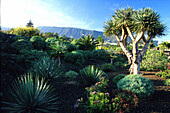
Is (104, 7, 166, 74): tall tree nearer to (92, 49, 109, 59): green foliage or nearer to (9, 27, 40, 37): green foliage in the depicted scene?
(92, 49, 109, 59): green foliage

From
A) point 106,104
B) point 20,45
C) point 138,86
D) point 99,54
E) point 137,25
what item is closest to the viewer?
point 106,104

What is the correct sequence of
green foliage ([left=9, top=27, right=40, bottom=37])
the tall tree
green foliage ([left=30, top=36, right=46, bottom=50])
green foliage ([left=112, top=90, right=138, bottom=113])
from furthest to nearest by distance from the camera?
green foliage ([left=9, top=27, right=40, bottom=37]) → green foliage ([left=30, top=36, right=46, bottom=50]) → the tall tree → green foliage ([left=112, top=90, right=138, bottom=113])

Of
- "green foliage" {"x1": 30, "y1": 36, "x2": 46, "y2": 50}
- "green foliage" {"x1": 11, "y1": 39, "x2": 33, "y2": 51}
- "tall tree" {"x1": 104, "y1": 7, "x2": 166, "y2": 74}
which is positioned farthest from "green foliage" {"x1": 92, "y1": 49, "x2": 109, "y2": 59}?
"green foliage" {"x1": 11, "y1": 39, "x2": 33, "y2": 51}

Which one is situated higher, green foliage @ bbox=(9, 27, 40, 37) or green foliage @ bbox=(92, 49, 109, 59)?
green foliage @ bbox=(9, 27, 40, 37)

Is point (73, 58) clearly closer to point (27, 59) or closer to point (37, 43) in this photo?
point (37, 43)

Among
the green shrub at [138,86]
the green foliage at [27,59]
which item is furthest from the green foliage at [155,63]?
the green foliage at [27,59]

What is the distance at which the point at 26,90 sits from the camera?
3.12m

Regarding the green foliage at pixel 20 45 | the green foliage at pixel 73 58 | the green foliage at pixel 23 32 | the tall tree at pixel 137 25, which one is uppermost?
the green foliage at pixel 23 32

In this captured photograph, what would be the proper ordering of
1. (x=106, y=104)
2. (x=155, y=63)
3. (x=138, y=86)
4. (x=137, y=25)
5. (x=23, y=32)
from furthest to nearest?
1. (x=23, y=32)
2. (x=155, y=63)
3. (x=137, y=25)
4. (x=138, y=86)
5. (x=106, y=104)

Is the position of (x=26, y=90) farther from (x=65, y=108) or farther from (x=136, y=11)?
(x=136, y=11)

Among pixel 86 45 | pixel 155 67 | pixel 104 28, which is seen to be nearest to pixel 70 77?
pixel 104 28

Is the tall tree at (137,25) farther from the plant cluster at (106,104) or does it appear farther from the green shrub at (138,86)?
the plant cluster at (106,104)

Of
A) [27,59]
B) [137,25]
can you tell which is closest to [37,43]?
[27,59]

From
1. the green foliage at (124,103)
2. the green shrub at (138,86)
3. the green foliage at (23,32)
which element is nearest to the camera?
the green foliage at (124,103)
